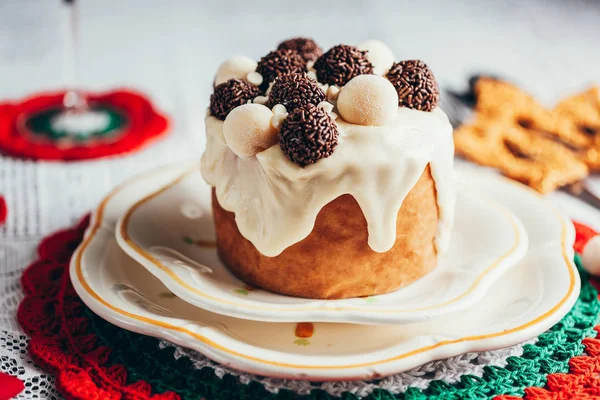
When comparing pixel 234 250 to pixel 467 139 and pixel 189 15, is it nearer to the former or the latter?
pixel 467 139

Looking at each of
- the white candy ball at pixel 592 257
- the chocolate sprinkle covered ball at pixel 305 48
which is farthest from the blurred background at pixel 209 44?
the white candy ball at pixel 592 257

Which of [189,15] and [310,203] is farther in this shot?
[189,15]

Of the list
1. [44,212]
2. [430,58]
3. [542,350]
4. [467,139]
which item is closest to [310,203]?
[542,350]

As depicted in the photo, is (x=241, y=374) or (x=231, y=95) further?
(x=231, y=95)

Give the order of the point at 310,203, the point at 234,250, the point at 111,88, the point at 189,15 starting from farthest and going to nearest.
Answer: the point at 189,15 → the point at 111,88 → the point at 234,250 → the point at 310,203

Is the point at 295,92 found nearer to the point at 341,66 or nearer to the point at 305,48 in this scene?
the point at 341,66

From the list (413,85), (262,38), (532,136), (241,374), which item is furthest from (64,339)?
(262,38)
